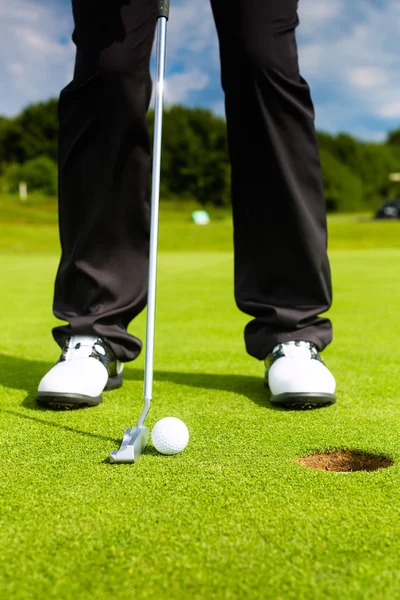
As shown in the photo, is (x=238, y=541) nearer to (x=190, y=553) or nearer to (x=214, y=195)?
(x=190, y=553)

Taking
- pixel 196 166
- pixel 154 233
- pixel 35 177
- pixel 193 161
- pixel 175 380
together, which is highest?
pixel 193 161

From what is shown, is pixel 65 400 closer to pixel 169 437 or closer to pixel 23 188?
pixel 169 437

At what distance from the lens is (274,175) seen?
187cm

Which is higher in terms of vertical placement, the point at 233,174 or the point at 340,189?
the point at 340,189

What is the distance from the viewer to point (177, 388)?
1.88 metres

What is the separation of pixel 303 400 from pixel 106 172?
870 mm

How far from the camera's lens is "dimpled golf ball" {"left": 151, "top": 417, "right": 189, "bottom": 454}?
49.4 inches

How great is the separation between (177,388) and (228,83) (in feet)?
2.96

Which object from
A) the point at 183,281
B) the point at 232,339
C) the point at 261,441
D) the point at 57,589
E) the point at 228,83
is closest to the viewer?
the point at 57,589


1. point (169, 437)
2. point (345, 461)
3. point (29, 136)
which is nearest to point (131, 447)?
point (169, 437)

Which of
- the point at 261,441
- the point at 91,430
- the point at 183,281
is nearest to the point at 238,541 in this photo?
the point at 261,441

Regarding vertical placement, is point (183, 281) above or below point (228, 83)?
below

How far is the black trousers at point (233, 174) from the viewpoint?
1.81 meters

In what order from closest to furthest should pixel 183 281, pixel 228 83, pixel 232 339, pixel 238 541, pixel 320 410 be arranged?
pixel 238 541 → pixel 320 410 → pixel 228 83 → pixel 232 339 → pixel 183 281
